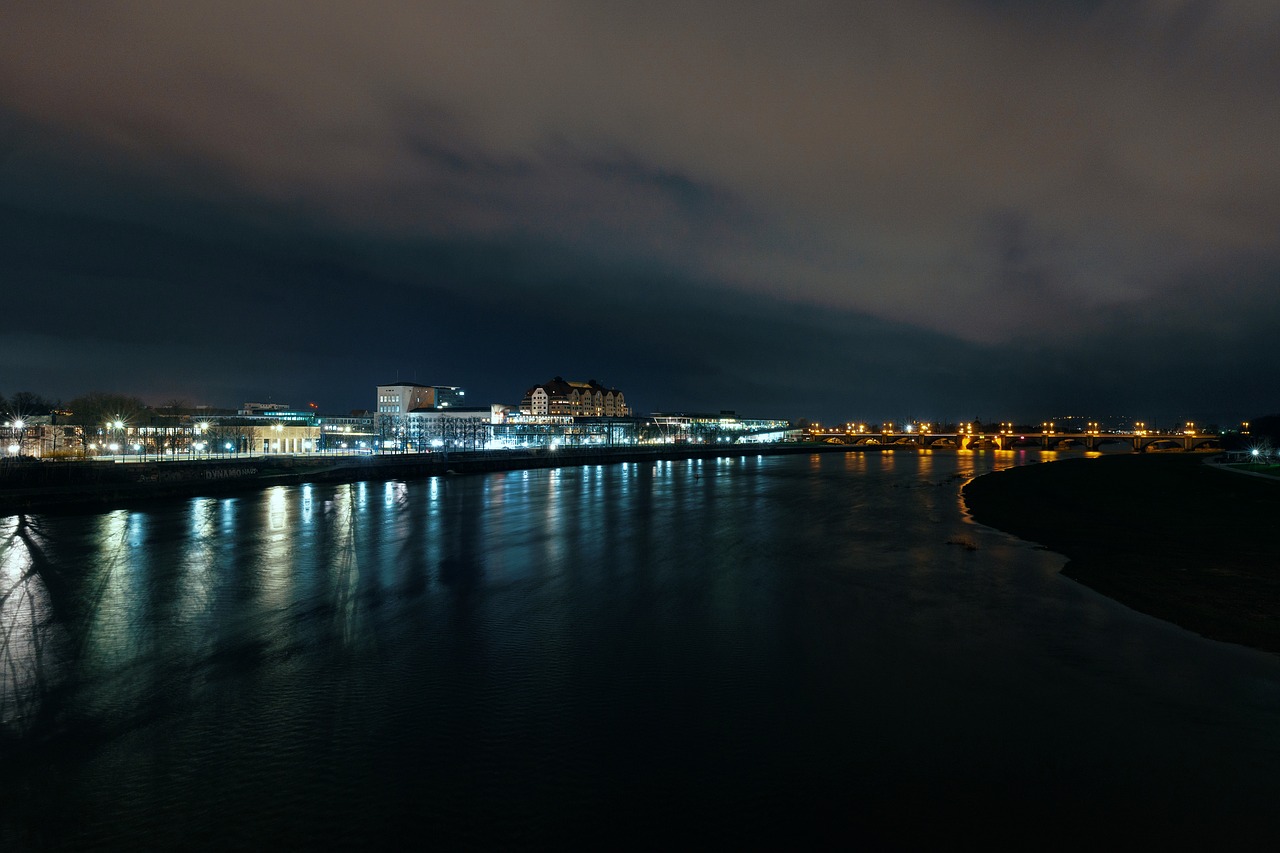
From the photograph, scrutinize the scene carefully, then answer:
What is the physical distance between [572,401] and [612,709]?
482 ft

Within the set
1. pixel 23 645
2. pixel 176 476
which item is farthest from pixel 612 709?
pixel 176 476

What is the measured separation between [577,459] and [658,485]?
105ft

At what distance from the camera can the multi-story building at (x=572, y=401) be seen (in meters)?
151

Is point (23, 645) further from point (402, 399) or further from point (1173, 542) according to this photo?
point (402, 399)

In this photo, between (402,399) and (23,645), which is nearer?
(23,645)

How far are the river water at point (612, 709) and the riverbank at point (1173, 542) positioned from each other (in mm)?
987

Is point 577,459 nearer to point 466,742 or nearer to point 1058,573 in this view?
point 1058,573

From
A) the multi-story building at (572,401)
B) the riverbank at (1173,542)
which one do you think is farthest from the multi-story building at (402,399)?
the riverbank at (1173,542)

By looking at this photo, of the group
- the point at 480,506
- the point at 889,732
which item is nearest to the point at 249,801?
the point at 889,732

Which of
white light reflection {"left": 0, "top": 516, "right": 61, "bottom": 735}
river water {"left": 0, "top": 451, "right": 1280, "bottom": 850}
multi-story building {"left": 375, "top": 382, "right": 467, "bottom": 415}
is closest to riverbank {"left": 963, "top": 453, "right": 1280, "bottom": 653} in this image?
river water {"left": 0, "top": 451, "right": 1280, "bottom": 850}

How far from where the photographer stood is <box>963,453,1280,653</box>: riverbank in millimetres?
12289

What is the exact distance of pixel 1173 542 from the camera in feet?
63.7

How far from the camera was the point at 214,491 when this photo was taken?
41.0 m

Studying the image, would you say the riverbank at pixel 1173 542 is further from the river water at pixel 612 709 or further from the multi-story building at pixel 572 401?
the multi-story building at pixel 572 401
